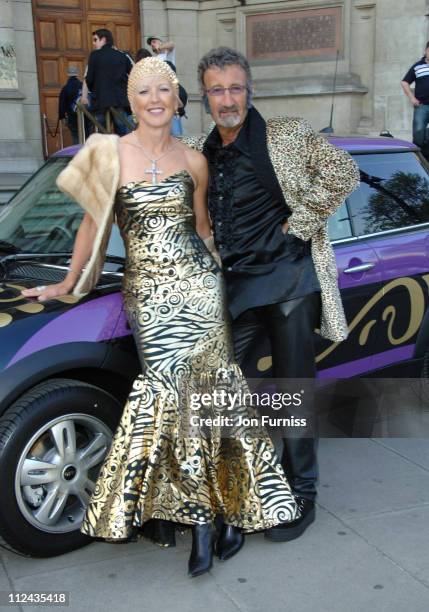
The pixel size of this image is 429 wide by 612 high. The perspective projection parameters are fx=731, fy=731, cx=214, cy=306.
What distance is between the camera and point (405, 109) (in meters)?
11.5

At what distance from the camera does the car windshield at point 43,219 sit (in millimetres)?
3607

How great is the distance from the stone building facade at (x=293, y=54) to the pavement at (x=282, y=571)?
8.65 metres

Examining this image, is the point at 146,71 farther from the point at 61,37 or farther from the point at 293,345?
the point at 61,37

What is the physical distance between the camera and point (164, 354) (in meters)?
2.90

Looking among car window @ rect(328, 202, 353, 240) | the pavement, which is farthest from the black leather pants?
car window @ rect(328, 202, 353, 240)

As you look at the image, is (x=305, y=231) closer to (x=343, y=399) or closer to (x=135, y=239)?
(x=135, y=239)

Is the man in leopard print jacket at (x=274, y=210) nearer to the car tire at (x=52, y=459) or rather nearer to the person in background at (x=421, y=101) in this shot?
the car tire at (x=52, y=459)

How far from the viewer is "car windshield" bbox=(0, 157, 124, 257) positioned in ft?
11.8

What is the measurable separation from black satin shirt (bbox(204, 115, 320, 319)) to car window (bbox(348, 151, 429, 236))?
1085mm

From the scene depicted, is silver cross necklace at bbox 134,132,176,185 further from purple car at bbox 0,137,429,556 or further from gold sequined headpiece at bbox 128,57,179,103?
purple car at bbox 0,137,429,556

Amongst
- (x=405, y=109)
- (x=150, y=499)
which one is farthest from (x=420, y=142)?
(x=150, y=499)

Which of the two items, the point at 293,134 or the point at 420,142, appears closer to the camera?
the point at 293,134

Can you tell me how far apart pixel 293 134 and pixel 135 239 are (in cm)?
78

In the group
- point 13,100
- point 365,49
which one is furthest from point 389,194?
point 365,49
